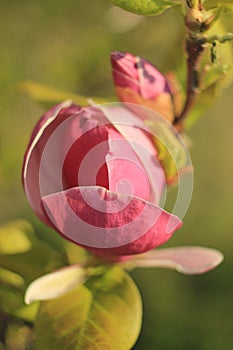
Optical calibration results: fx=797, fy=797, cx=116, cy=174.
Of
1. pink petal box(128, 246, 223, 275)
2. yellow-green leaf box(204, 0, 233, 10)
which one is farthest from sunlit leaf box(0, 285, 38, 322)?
yellow-green leaf box(204, 0, 233, 10)

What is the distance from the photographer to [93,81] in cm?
114

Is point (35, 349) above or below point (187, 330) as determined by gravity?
above

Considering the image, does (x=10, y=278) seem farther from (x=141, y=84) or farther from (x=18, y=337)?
(x=141, y=84)

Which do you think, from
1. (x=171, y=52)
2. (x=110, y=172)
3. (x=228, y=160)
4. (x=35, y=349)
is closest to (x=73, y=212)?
(x=110, y=172)

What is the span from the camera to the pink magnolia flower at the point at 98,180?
616 mm

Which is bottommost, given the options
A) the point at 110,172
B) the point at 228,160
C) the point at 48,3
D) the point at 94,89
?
the point at 228,160

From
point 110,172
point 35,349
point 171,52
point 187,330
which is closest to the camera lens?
point 110,172

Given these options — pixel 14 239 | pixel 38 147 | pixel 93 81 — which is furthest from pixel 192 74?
pixel 93 81

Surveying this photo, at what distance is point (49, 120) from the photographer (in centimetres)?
65

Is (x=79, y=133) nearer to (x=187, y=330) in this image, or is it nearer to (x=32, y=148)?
(x=32, y=148)

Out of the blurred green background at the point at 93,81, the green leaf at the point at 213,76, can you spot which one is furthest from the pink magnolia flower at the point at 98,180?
the blurred green background at the point at 93,81

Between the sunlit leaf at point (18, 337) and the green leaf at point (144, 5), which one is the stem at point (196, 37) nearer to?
the green leaf at point (144, 5)

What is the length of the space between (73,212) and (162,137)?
12cm

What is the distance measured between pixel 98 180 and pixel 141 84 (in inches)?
4.5
